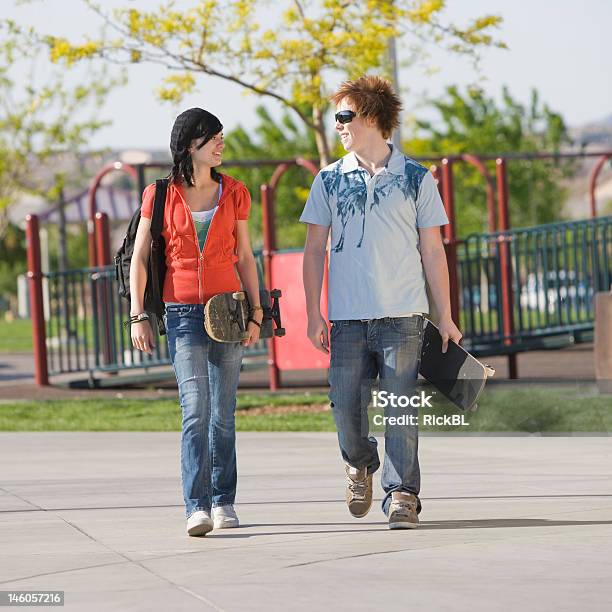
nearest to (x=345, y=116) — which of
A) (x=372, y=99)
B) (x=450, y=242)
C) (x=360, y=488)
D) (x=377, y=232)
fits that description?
(x=372, y=99)

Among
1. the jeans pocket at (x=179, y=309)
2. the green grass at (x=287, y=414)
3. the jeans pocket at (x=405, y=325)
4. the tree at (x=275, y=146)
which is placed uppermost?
the tree at (x=275, y=146)

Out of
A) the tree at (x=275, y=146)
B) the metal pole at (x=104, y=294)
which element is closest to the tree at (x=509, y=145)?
the tree at (x=275, y=146)

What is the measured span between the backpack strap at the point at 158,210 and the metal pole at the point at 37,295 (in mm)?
10270

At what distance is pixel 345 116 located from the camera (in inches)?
266

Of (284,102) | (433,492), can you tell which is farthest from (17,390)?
(433,492)

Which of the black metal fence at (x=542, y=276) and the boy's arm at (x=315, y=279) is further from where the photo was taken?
the black metal fence at (x=542, y=276)

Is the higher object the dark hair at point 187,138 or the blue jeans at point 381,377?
the dark hair at point 187,138

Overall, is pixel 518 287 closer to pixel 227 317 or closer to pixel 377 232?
pixel 377 232

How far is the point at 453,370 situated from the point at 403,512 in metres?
0.67

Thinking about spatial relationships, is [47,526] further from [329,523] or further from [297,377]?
[297,377]

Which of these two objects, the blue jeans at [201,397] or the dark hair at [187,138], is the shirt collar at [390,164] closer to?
the dark hair at [187,138]

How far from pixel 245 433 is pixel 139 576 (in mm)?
5752

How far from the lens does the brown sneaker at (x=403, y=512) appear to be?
6605mm

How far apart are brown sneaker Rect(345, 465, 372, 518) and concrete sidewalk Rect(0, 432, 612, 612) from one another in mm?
80
